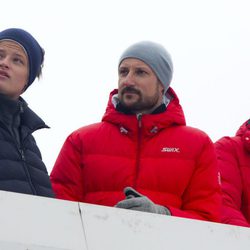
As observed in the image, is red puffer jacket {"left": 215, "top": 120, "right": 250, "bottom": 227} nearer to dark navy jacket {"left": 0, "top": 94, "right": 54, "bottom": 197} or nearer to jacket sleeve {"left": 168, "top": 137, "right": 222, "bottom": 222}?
jacket sleeve {"left": 168, "top": 137, "right": 222, "bottom": 222}

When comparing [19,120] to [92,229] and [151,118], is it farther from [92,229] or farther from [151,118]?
[92,229]

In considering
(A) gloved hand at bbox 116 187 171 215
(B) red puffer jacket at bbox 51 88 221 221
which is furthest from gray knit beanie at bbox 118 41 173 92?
(A) gloved hand at bbox 116 187 171 215

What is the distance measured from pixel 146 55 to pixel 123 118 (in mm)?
428

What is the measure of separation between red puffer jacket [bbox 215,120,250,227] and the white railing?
1.32 metres

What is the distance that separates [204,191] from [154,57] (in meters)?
0.84

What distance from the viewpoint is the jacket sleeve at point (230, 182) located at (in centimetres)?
316

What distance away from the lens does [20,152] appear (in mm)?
2484

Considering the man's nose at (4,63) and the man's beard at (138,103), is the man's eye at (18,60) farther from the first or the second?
the man's beard at (138,103)

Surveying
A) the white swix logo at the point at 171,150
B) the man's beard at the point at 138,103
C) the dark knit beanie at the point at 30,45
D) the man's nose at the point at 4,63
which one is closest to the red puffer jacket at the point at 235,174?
the white swix logo at the point at 171,150

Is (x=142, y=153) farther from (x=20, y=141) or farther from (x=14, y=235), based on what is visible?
(x=14, y=235)

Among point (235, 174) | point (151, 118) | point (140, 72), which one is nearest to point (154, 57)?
point (140, 72)

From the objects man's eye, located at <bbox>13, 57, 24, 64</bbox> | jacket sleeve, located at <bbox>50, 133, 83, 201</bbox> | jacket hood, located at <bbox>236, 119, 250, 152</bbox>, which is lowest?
jacket hood, located at <bbox>236, 119, 250, 152</bbox>

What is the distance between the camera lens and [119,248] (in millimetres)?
1681

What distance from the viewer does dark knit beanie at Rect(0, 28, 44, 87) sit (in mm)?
2871
